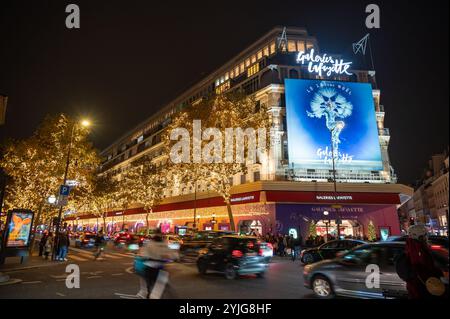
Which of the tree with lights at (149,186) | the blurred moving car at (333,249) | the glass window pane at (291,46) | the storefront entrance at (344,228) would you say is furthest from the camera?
the tree with lights at (149,186)

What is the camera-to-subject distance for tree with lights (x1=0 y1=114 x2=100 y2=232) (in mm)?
28266

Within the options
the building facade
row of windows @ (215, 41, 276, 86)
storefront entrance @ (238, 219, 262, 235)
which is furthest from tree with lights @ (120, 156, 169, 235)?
row of windows @ (215, 41, 276, 86)

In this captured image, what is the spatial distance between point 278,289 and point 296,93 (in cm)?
2647

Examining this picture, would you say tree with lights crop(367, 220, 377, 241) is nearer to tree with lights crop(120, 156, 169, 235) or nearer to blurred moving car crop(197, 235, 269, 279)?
blurred moving car crop(197, 235, 269, 279)

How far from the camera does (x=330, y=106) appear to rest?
33.4 m

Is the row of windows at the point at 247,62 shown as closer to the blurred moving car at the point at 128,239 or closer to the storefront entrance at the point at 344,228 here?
the storefront entrance at the point at 344,228

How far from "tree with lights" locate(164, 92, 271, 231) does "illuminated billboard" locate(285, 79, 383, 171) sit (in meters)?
5.36

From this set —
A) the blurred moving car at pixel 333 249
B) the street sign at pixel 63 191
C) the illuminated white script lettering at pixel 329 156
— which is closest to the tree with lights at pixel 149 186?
the illuminated white script lettering at pixel 329 156

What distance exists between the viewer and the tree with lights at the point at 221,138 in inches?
1045

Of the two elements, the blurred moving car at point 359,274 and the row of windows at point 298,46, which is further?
the row of windows at point 298,46

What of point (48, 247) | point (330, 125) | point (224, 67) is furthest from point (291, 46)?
point (48, 247)

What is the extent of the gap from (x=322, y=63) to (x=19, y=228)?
3215 centimetres
